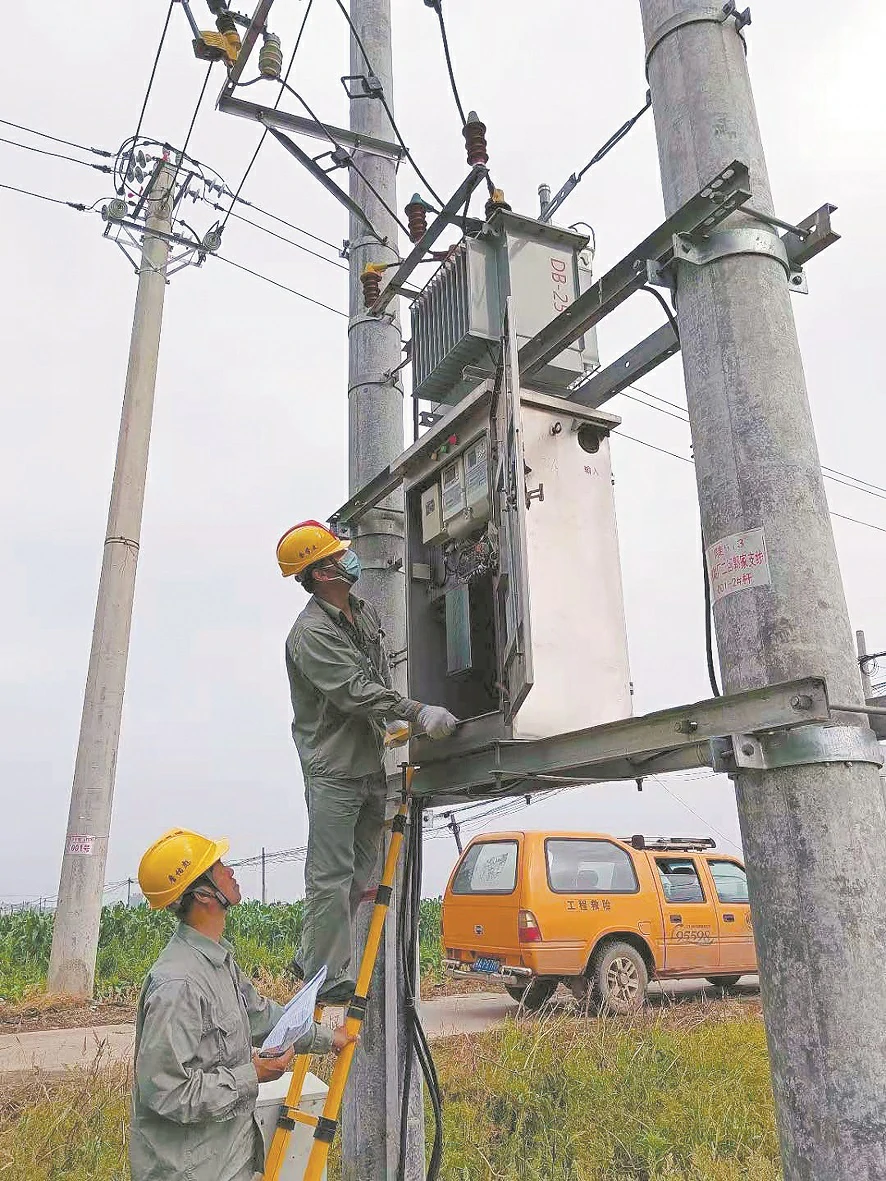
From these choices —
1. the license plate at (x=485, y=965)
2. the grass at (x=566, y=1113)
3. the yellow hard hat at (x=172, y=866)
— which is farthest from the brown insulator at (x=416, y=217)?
the license plate at (x=485, y=965)

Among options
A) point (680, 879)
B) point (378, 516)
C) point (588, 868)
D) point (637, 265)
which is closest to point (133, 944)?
point (588, 868)

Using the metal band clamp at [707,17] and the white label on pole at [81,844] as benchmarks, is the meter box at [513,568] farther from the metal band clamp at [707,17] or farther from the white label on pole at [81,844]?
the white label on pole at [81,844]

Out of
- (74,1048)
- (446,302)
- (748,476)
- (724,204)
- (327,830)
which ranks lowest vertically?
(74,1048)

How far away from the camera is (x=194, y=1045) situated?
107 inches

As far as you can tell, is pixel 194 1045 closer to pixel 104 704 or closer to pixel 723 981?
pixel 104 704

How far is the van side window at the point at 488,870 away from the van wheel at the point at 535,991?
1.00 metres

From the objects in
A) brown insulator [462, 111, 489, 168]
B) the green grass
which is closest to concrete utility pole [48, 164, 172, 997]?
the green grass

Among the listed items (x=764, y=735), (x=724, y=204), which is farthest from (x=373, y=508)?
(x=764, y=735)

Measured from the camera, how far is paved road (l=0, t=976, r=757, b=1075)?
24.0 feet

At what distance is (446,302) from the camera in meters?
4.50

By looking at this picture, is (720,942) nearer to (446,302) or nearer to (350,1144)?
(350,1144)

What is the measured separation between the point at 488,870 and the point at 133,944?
5981mm

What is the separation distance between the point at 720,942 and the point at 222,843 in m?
9.13

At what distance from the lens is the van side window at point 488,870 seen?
9.78 meters
